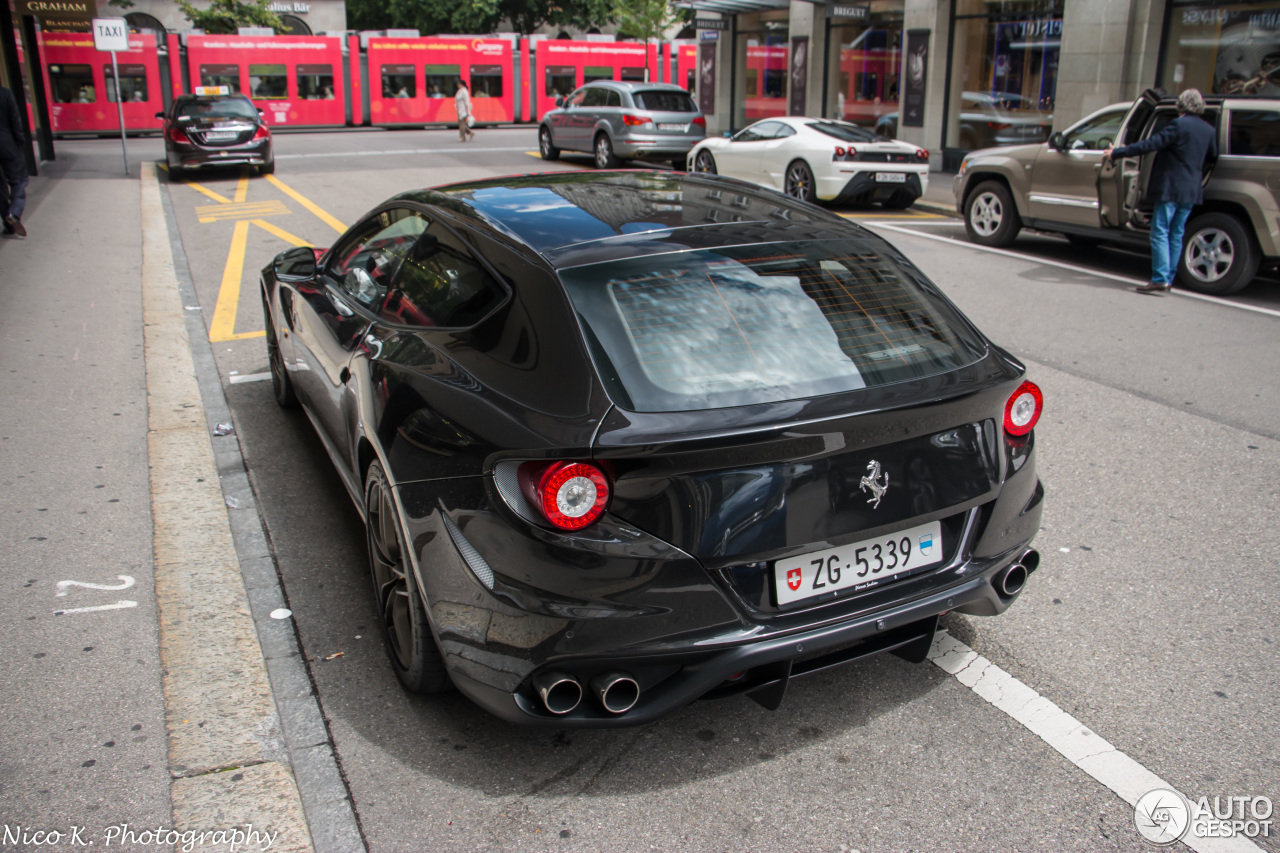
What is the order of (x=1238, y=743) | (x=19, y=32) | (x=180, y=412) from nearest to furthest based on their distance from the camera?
(x=1238, y=743)
(x=180, y=412)
(x=19, y=32)

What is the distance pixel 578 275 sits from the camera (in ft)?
10.1

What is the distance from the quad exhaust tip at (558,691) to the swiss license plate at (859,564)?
58 cm

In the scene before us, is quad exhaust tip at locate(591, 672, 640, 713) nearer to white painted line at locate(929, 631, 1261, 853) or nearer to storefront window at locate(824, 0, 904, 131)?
white painted line at locate(929, 631, 1261, 853)

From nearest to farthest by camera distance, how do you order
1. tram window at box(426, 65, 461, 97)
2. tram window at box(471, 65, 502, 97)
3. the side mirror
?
the side mirror → tram window at box(426, 65, 461, 97) → tram window at box(471, 65, 502, 97)

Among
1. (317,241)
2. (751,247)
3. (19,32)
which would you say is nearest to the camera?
(751,247)

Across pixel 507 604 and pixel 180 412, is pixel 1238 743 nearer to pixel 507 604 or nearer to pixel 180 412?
pixel 507 604

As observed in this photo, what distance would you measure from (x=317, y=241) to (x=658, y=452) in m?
10.8

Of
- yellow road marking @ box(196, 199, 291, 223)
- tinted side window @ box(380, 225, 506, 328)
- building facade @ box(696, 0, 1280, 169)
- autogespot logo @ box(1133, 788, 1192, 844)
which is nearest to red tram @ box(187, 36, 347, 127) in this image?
building facade @ box(696, 0, 1280, 169)

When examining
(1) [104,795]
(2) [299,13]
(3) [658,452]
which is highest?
(2) [299,13]

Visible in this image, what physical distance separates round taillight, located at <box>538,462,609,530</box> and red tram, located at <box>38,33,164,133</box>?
3540cm

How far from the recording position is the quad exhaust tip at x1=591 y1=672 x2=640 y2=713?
263 centimetres

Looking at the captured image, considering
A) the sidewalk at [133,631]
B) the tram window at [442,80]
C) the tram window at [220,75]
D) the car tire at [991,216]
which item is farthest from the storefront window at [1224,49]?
the tram window at [220,75]

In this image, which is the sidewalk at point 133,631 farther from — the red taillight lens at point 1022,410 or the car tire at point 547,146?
the car tire at point 547,146

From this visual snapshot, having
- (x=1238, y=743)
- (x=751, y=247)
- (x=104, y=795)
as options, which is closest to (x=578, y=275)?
(x=751, y=247)
